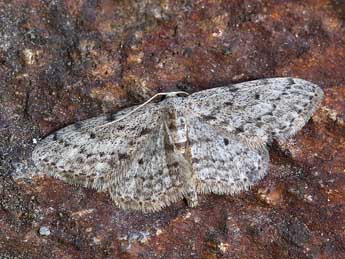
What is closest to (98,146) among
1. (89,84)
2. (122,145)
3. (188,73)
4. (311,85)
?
(122,145)

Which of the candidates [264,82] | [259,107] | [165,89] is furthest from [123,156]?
[264,82]

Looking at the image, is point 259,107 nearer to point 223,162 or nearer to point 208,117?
point 208,117

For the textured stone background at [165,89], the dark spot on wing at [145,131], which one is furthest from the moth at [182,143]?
the textured stone background at [165,89]

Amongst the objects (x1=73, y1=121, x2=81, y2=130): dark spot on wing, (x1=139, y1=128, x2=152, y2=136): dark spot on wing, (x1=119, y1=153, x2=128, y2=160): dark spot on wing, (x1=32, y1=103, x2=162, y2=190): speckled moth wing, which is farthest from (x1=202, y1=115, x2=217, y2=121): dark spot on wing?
(x1=73, y1=121, x2=81, y2=130): dark spot on wing

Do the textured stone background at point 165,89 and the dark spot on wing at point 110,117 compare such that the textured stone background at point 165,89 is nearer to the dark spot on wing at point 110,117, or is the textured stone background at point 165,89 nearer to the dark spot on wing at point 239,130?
the dark spot on wing at point 110,117

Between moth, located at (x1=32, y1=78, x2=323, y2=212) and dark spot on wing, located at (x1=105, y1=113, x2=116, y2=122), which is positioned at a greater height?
→ dark spot on wing, located at (x1=105, y1=113, x2=116, y2=122)

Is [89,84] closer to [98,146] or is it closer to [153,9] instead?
[98,146]

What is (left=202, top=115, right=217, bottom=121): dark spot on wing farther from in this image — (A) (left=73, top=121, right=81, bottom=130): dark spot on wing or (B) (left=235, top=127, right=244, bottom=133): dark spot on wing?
(A) (left=73, top=121, right=81, bottom=130): dark spot on wing
